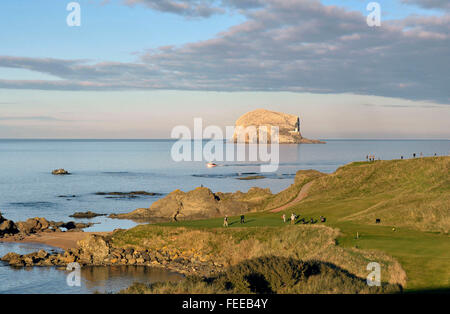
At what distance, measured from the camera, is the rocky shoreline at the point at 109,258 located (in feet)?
140

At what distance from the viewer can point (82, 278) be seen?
40344 mm

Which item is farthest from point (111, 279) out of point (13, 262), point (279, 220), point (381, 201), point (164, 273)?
point (381, 201)

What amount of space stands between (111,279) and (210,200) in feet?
121

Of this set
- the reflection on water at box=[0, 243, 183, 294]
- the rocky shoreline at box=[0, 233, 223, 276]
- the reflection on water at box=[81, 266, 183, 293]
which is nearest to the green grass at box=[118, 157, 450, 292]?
the rocky shoreline at box=[0, 233, 223, 276]

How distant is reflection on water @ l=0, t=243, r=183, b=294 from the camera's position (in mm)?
37062

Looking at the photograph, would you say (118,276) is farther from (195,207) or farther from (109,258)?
(195,207)

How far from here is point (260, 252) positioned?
38906mm

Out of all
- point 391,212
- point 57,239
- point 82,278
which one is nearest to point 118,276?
point 82,278

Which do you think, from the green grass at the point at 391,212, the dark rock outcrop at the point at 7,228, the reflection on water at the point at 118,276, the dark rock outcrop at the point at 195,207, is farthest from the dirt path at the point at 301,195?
the dark rock outcrop at the point at 7,228

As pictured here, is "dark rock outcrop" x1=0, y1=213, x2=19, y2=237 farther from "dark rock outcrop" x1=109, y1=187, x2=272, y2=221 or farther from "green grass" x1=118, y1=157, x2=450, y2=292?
"green grass" x1=118, y1=157, x2=450, y2=292

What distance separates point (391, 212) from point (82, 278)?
30274mm

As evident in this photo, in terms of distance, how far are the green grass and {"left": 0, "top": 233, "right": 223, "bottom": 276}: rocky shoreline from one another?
165 inches
